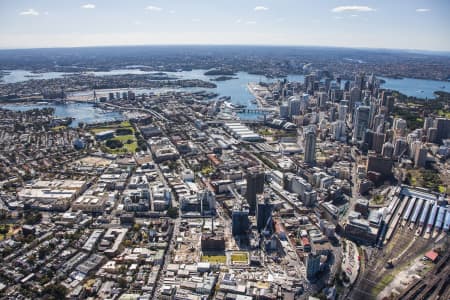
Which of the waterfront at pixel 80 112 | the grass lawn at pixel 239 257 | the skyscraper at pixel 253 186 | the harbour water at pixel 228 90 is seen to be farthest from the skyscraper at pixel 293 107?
the grass lawn at pixel 239 257

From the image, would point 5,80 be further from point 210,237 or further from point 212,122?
point 210,237

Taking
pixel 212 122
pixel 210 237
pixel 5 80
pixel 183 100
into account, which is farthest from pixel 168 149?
pixel 5 80

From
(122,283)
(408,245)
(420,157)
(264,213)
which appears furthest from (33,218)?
(420,157)

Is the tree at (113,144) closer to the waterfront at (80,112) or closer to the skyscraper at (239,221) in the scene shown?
the waterfront at (80,112)

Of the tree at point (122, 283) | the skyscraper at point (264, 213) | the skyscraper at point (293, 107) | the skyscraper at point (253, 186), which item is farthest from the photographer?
the skyscraper at point (293, 107)

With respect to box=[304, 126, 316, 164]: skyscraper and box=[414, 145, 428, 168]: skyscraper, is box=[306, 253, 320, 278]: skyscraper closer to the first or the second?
box=[304, 126, 316, 164]: skyscraper
